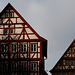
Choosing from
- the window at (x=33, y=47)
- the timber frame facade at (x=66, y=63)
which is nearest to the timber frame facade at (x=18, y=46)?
the window at (x=33, y=47)

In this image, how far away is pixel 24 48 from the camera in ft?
114

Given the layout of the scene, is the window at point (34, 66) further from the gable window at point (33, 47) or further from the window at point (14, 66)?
the window at point (14, 66)

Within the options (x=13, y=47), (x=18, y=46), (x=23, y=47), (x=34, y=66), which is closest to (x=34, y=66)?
(x=34, y=66)

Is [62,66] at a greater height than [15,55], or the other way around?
[15,55]

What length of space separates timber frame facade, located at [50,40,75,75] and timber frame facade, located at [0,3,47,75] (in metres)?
15.4

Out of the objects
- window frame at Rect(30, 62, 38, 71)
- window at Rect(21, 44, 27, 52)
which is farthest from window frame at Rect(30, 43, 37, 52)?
window frame at Rect(30, 62, 38, 71)

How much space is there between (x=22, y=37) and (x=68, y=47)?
17153 mm

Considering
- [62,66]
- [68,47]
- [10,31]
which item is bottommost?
[62,66]

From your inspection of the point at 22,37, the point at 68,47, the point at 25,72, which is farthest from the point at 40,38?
the point at 68,47

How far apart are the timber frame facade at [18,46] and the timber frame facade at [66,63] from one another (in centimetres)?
1544

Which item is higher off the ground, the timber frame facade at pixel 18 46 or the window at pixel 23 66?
the timber frame facade at pixel 18 46

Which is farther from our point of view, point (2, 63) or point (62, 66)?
point (62, 66)

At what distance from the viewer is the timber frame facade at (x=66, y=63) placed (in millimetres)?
49906

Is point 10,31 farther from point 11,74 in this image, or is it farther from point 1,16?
point 11,74
